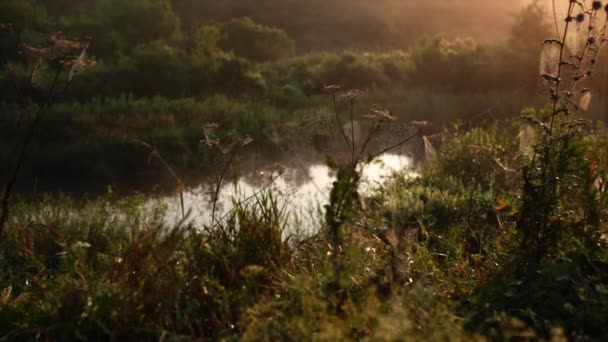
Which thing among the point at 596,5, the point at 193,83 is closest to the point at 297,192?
the point at 596,5

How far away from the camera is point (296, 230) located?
5.14m

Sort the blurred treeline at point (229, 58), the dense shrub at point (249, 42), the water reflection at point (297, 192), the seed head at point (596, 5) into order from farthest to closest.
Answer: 1. the dense shrub at point (249, 42)
2. the blurred treeline at point (229, 58)
3. the water reflection at point (297, 192)
4. the seed head at point (596, 5)

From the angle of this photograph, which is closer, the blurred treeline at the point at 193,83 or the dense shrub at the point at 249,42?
the blurred treeline at the point at 193,83

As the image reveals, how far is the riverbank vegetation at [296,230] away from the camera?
7.98ft

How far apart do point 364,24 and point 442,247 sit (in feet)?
83.5

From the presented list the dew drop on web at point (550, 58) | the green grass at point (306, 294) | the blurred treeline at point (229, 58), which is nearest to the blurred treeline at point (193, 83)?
the blurred treeline at point (229, 58)

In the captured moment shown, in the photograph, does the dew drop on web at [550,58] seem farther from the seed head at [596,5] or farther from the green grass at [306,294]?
the green grass at [306,294]

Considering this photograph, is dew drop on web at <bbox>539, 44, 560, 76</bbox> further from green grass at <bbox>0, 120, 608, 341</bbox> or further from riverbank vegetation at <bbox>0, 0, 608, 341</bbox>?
green grass at <bbox>0, 120, 608, 341</bbox>

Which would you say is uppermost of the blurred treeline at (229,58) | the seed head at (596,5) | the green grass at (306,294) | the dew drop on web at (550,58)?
the blurred treeline at (229,58)

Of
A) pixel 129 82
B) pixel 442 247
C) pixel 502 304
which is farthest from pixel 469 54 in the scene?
pixel 502 304

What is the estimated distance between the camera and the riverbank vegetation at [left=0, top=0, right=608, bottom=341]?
7.98 feet

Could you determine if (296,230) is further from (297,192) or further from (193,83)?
(193,83)

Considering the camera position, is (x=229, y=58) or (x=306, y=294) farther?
(x=229, y=58)

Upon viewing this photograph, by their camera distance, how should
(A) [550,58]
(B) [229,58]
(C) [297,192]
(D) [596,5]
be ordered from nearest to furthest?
1. (D) [596,5]
2. (A) [550,58]
3. (C) [297,192]
4. (B) [229,58]
